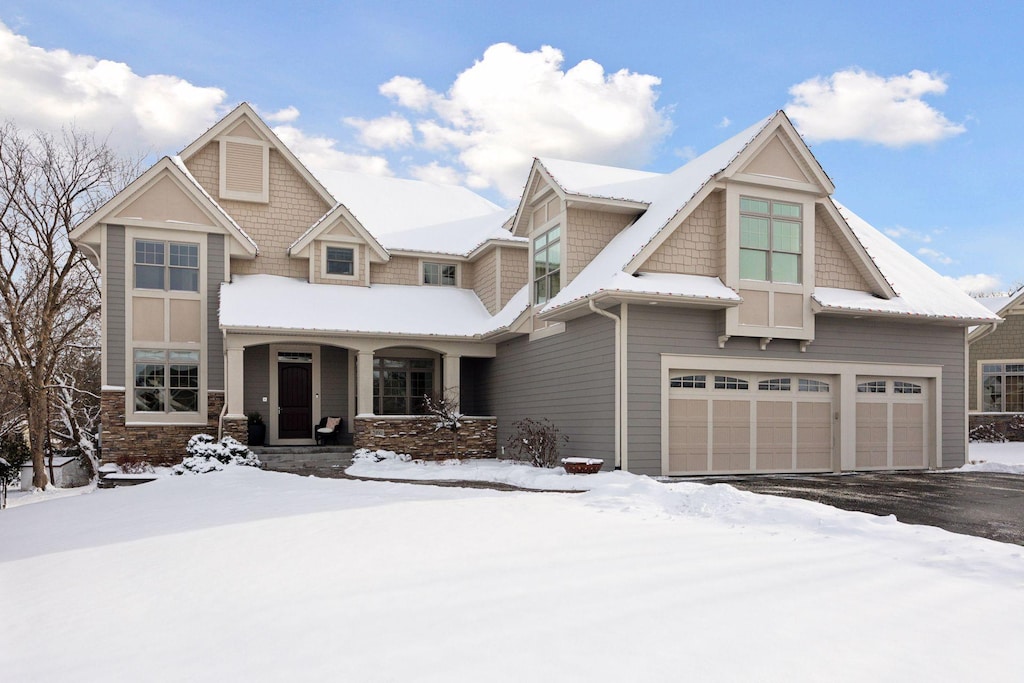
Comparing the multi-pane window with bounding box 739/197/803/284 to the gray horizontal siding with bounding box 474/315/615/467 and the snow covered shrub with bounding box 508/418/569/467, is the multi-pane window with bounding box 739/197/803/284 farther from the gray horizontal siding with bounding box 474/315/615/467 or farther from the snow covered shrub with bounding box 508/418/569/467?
the snow covered shrub with bounding box 508/418/569/467

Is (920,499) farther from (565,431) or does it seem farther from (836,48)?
(836,48)

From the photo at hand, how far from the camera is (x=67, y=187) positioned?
2403 centimetres

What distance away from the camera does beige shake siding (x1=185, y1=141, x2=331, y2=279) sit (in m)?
20.9

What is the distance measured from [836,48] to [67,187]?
21.6m

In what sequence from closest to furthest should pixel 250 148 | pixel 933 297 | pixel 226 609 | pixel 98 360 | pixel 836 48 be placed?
pixel 226 609, pixel 836 48, pixel 933 297, pixel 250 148, pixel 98 360

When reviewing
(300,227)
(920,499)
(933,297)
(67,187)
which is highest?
(67,187)

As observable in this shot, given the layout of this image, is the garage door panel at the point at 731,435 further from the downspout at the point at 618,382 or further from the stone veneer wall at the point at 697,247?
the stone veneer wall at the point at 697,247

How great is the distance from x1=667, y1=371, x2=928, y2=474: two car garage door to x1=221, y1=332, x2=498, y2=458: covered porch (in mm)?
6114

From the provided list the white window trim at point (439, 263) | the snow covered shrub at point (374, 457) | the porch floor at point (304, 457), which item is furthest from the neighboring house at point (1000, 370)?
the porch floor at point (304, 457)

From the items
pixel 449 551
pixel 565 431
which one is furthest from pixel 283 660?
pixel 565 431

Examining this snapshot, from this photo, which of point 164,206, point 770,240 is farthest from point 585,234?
point 164,206

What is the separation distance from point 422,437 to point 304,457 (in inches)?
110

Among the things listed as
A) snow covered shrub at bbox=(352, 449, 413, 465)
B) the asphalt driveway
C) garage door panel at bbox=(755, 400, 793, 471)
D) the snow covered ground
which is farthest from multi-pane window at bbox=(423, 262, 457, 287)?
the snow covered ground

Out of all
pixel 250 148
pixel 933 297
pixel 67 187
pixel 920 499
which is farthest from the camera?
pixel 67 187
